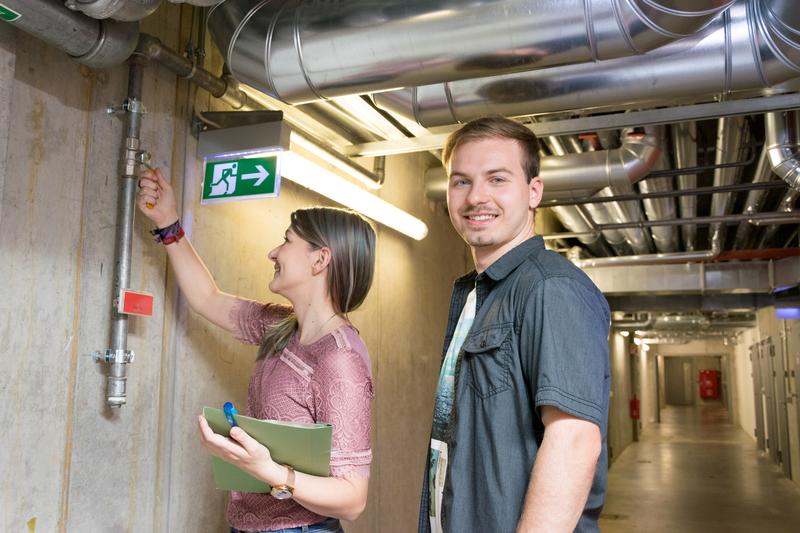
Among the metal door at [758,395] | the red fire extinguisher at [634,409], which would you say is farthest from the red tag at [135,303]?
the red fire extinguisher at [634,409]

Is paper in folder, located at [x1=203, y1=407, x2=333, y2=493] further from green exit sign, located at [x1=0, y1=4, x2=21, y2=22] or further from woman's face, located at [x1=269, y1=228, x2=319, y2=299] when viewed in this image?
green exit sign, located at [x1=0, y1=4, x2=21, y2=22]

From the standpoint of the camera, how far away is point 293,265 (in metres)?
1.99

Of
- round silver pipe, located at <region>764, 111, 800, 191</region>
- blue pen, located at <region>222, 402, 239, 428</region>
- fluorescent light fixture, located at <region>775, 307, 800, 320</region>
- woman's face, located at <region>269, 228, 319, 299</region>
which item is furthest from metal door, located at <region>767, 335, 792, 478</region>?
blue pen, located at <region>222, 402, 239, 428</region>

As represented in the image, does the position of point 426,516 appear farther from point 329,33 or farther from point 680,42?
point 680,42

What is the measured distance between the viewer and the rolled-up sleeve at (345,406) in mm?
1674

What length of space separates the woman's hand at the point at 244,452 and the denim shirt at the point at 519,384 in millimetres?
422

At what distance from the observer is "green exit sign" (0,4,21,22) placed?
1547 mm

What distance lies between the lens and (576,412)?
3.74 ft

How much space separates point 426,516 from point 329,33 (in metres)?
1.45

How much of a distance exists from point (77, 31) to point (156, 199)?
550mm

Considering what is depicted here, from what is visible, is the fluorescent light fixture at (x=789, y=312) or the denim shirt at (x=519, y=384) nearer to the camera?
the denim shirt at (x=519, y=384)

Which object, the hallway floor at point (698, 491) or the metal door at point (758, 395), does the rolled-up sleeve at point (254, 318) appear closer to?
the hallway floor at point (698, 491)

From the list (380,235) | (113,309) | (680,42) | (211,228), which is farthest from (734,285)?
(113,309)

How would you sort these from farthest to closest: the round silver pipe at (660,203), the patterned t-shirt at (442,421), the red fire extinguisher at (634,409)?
the red fire extinguisher at (634,409) < the round silver pipe at (660,203) < the patterned t-shirt at (442,421)
